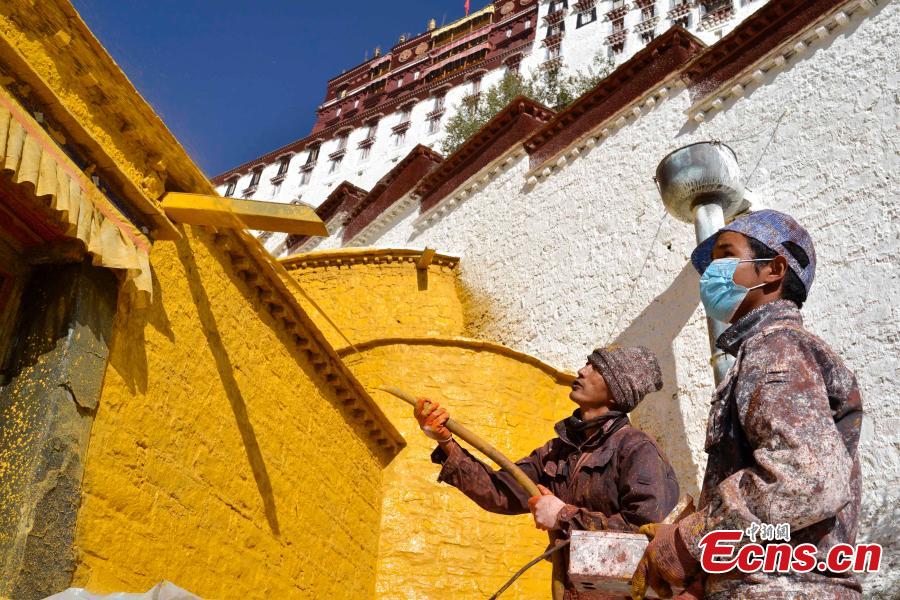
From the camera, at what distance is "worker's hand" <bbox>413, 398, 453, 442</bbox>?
10.1 feet

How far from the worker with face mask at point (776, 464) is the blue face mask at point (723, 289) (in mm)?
132

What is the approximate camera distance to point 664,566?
1.79m

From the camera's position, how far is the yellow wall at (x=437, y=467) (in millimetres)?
7207

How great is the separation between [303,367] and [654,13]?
Answer: 29.4m

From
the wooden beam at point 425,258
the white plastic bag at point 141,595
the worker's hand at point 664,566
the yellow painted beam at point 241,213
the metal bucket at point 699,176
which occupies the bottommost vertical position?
the worker's hand at point 664,566

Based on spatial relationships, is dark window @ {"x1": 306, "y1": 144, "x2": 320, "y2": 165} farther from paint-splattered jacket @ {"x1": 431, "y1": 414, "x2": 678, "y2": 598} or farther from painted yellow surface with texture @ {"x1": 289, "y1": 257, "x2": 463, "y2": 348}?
paint-splattered jacket @ {"x1": 431, "y1": 414, "x2": 678, "y2": 598}

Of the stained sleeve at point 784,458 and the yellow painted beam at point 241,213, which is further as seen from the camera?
the yellow painted beam at point 241,213

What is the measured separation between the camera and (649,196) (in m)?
10.3

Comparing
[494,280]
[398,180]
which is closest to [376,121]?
[398,180]

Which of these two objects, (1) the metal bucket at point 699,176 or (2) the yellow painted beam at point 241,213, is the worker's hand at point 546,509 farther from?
(1) the metal bucket at point 699,176

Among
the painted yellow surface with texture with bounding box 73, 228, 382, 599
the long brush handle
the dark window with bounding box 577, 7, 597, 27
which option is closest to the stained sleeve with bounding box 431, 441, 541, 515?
the long brush handle

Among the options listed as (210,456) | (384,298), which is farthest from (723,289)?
(384,298)

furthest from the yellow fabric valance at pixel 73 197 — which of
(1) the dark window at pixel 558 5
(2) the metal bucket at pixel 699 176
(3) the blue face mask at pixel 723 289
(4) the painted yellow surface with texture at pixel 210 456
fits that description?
(1) the dark window at pixel 558 5

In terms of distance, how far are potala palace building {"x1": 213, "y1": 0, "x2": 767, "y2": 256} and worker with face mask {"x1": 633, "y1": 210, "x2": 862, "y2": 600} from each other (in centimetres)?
2801
